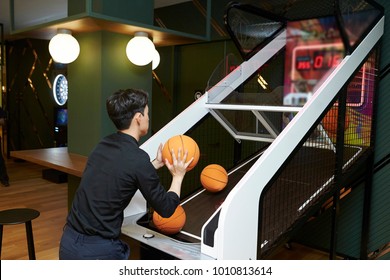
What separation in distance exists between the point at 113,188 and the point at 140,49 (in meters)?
1.82

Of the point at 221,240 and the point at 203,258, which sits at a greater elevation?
the point at 221,240

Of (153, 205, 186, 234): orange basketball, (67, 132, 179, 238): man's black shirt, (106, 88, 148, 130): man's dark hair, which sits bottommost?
(153, 205, 186, 234): orange basketball

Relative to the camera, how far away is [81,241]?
175 centimetres

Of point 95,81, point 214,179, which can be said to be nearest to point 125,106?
point 214,179

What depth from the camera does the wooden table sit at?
3.01m

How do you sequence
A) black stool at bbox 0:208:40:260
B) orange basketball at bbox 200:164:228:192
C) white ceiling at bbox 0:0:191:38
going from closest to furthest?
black stool at bbox 0:208:40:260
orange basketball at bbox 200:164:228:192
white ceiling at bbox 0:0:191:38

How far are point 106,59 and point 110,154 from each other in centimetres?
185

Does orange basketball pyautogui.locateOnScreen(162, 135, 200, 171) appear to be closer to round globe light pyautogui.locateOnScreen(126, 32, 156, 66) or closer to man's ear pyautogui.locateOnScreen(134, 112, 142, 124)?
man's ear pyautogui.locateOnScreen(134, 112, 142, 124)

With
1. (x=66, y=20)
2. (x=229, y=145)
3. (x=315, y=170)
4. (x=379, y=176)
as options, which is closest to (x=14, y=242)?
(x=66, y=20)

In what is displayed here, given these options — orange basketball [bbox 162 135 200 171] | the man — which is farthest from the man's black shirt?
orange basketball [bbox 162 135 200 171]

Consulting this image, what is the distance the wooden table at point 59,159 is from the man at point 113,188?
114cm

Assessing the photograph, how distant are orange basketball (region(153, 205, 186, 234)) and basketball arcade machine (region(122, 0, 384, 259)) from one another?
0.07 m

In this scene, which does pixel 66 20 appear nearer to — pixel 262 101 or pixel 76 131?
pixel 76 131

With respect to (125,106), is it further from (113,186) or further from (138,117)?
(113,186)
